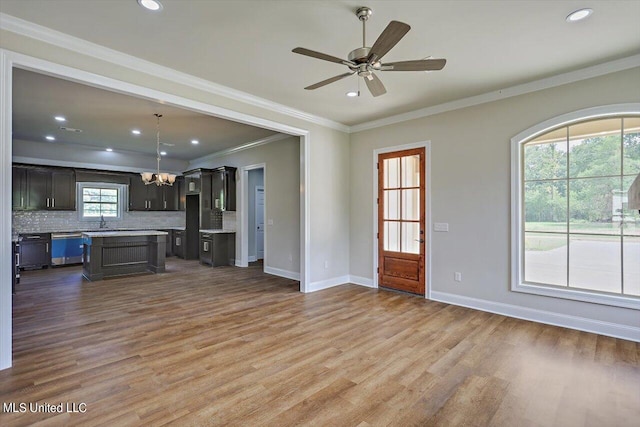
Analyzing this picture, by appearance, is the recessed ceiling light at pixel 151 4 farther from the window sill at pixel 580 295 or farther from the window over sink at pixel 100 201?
the window over sink at pixel 100 201

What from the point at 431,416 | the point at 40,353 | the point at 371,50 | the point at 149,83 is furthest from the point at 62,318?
the point at 371,50

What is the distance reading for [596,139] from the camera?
361 centimetres

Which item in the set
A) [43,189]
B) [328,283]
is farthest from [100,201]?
[328,283]

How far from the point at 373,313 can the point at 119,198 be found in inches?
319

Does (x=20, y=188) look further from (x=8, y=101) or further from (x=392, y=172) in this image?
(x=392, y=172)

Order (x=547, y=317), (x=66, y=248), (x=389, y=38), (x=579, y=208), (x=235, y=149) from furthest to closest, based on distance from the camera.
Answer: (x=235, y=149)
(x=66, y=248)
(x=547, y=317)
(x=579, y=208)
(x=389, y=38)

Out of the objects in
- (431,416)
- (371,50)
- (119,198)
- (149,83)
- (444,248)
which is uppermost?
(149,83)

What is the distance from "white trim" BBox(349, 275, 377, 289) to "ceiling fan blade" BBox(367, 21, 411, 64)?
4.12 meters

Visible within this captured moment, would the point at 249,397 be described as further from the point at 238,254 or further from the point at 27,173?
the point at 27,173

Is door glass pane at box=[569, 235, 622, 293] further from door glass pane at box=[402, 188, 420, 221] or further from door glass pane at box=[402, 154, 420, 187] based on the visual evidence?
door glass pane at box=[402, 154, 420, 187]

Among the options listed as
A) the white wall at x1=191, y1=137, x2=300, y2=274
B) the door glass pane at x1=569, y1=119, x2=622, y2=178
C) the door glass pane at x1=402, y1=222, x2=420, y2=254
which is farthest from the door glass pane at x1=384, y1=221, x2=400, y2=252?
the door glass pane at x1=569, y1=119, x2=622, y2=178

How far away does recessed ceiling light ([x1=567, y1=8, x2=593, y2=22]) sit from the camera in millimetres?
2540

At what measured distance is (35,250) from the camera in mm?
7258

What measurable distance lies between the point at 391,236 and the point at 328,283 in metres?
1.41
